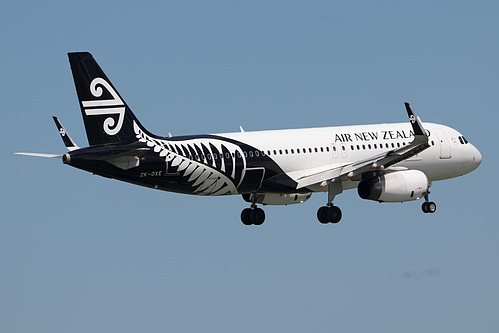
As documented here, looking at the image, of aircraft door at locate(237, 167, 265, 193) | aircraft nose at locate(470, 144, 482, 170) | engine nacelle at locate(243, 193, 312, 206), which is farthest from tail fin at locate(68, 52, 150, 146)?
aircraft nose at locate(470, 144, 482, 170)

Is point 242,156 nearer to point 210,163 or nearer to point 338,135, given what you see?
point 210,163

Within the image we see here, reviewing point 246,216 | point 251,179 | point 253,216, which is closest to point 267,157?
point 251,179

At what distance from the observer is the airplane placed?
59.2 m

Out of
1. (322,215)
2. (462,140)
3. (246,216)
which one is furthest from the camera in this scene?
(462,140)

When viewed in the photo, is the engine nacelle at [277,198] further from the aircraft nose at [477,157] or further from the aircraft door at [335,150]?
the aircraft nose at [477,157]

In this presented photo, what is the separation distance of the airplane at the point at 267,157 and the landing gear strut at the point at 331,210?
0.18ft

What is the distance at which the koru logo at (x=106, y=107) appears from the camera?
5912 centimetres

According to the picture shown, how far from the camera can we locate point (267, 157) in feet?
210

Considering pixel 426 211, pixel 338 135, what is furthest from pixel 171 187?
pixel 426 211

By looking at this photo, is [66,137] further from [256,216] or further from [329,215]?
[329,215]

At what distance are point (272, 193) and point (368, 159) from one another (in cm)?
570

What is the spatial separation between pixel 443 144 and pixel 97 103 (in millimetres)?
21875

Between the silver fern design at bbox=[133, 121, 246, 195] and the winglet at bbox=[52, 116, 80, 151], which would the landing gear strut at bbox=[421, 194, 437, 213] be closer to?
the silver fern design at bbox=[133, 121, 246, 195]

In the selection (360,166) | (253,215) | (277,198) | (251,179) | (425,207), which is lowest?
(253,215)
